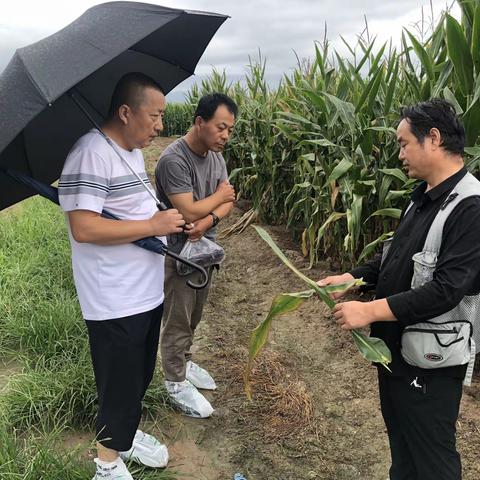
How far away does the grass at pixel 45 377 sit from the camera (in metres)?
1.99

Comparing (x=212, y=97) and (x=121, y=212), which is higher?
(x=212, y=97)

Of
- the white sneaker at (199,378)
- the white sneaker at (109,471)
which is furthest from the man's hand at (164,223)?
the white sneaker at (199,378)

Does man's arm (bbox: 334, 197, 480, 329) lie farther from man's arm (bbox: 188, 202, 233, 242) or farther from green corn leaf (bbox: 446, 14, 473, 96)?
green corn leaf (bbox: 446, 14, 473, 96)

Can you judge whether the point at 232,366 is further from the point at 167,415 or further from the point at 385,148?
the point at 385,148

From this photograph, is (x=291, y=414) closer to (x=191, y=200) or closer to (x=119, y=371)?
(x=119, y=371)

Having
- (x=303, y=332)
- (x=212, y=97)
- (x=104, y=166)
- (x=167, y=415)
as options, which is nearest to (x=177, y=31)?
(x=212, y=97)

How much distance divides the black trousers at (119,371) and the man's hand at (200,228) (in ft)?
1.88

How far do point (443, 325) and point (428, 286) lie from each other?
7.3 inches

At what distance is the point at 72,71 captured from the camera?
58.9 inches

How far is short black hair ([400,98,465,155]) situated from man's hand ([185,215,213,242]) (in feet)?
3.80

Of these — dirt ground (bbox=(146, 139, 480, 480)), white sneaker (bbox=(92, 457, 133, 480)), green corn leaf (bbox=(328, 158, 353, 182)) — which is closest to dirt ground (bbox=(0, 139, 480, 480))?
dirt ground (bbox=(146, 139, 480, 480))

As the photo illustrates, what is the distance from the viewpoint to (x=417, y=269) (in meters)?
1.55

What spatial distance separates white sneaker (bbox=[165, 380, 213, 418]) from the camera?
8.71 feet

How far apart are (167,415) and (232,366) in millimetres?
758
